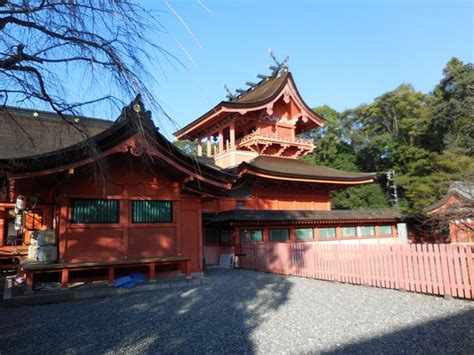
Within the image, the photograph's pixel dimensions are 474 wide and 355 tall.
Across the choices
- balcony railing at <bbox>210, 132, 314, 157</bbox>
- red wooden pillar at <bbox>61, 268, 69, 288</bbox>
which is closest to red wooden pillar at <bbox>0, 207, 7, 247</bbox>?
red wooden pillar at <bbox>61, 268, 69, 288</bbox>

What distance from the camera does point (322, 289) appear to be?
29.8 ft

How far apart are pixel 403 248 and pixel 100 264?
7.60m

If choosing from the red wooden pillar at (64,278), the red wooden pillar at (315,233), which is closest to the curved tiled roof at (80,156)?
the red wooden pillar at (64,278)

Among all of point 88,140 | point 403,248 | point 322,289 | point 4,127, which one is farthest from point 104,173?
point 4,127

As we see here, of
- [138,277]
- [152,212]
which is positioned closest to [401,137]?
[152,212]

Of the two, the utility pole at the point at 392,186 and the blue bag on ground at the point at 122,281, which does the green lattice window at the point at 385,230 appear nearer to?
the utility pole at the point at 392,186

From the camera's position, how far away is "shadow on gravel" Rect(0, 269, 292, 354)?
4.82 meters

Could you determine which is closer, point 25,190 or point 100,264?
point 100,264

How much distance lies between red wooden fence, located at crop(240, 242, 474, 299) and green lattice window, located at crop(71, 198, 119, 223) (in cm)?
614

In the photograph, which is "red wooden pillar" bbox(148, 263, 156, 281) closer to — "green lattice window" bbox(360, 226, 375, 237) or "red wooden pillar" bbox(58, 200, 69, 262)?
"red wooden pillar" bbox(58, 200, 69, 262)

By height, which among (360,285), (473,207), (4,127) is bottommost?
(360,285)

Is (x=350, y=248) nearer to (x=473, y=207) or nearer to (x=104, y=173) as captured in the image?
(x=473, y=207)

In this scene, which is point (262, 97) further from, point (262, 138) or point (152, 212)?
point (152, 212)

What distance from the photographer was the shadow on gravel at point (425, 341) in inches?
173
